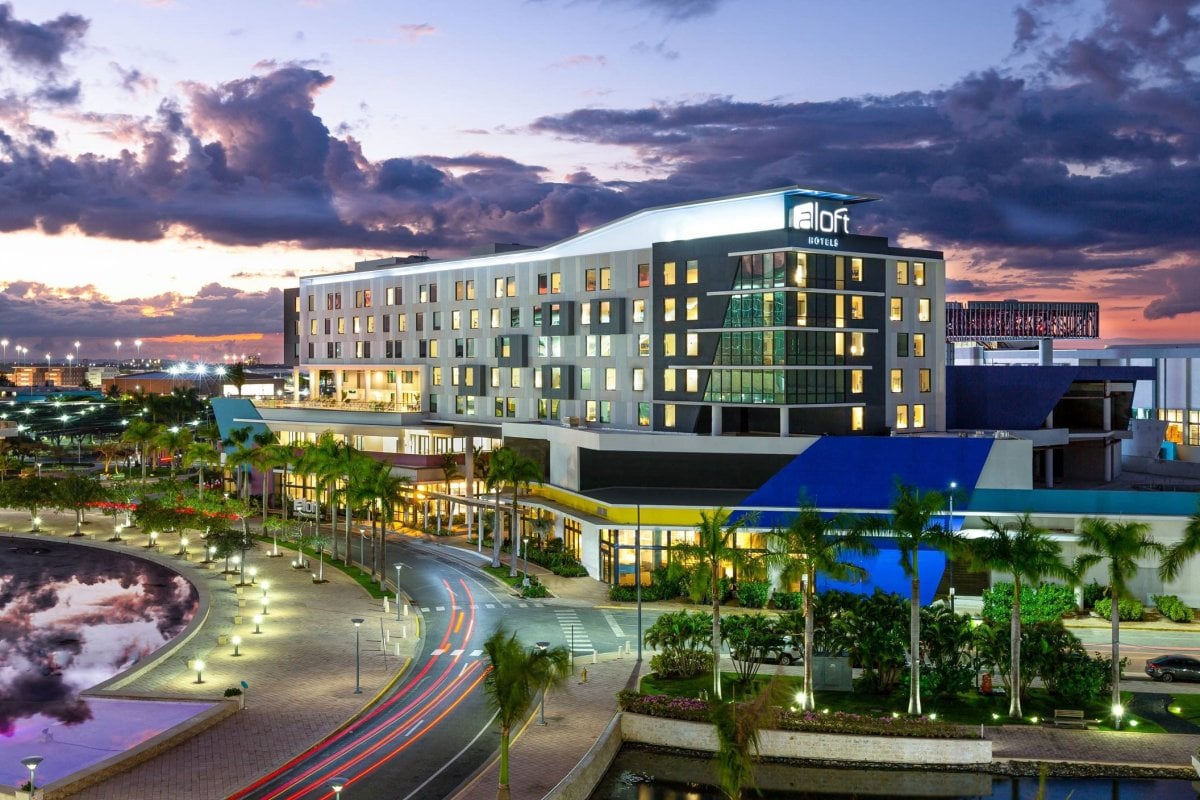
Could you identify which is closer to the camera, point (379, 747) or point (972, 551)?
point (379, 747)

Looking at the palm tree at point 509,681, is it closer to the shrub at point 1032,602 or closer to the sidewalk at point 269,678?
the sidewalk at point 269,678

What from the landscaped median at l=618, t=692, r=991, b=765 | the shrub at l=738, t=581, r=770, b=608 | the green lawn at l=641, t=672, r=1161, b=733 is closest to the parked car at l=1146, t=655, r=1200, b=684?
the green lawn at l=641, t=672, r=1161, b=733

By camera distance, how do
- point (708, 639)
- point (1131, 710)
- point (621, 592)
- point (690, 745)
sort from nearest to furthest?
point (690, 745), point (1131, 710), point (708, 639), point (621, 592)

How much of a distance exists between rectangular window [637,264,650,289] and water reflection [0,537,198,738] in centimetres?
4186

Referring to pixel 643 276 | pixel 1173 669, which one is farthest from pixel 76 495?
pixel 1173 669

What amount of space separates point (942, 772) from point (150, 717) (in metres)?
33.2

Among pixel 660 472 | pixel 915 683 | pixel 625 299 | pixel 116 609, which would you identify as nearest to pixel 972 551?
pixel 915 683

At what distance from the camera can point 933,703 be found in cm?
4681

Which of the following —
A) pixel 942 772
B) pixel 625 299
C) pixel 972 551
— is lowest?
pixel 942 772

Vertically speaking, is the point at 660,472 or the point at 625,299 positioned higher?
the point at 625,299

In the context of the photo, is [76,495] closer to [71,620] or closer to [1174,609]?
[71,620]

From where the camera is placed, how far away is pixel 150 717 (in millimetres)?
45000

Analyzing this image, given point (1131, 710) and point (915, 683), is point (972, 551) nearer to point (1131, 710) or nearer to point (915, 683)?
point (915, 683)

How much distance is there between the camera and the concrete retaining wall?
41.8 meters
